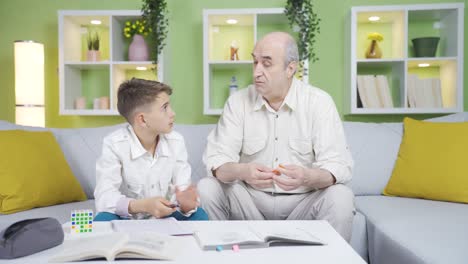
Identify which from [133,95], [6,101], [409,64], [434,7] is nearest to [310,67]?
[409,64]

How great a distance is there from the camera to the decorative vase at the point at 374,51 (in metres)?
3.43

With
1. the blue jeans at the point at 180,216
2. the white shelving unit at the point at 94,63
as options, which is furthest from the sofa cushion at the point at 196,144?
the white shelving unit at the point at 94,63

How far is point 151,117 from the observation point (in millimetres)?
1959

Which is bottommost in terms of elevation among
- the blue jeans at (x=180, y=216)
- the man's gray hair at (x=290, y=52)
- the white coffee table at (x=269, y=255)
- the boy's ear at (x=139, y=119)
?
the blue jeans at (x=180, y=216)

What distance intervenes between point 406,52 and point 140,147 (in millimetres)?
2156

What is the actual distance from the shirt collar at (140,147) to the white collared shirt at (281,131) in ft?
0.86

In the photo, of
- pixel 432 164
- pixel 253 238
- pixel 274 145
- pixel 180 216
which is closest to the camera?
pixel 253 238

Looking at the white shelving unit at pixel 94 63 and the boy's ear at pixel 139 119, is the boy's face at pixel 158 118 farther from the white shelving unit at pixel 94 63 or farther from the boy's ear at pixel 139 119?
the white shelving unit at pixel 94 63

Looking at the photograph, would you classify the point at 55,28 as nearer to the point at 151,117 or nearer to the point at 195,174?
the point at 195,174

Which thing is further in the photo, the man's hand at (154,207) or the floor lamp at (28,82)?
the floor lamp at (28,82)

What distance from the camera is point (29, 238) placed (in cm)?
118

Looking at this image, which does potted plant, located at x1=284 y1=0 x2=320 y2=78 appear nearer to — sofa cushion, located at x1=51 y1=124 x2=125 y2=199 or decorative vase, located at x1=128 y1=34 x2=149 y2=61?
decorative vase, located at x1=128 y1=34 x2=149 y2=61

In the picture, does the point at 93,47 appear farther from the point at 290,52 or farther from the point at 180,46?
the point at 290,52

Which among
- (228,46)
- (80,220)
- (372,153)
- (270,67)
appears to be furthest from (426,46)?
(80,220)
